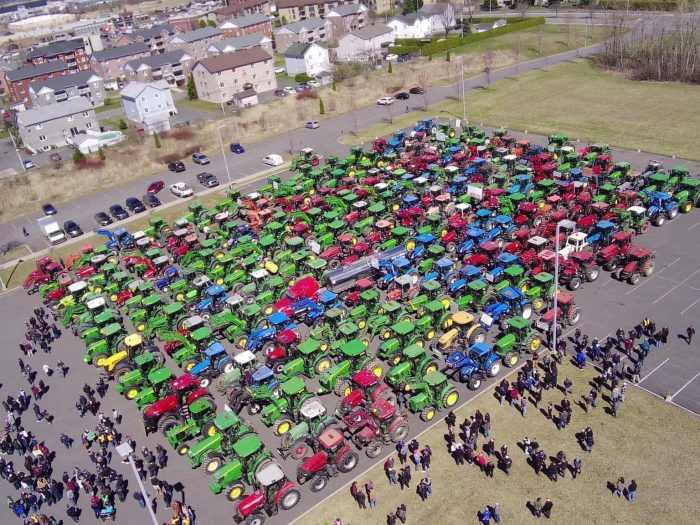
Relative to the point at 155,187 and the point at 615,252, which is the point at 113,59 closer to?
the point at 155,187

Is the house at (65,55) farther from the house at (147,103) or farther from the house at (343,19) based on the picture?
the house at (343,19)

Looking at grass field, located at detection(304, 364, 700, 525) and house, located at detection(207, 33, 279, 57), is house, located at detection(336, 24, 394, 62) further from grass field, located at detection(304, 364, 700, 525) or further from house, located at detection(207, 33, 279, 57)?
grass field, located at detection(304, 364, 700, 525)

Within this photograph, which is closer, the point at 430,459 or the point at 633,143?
the point at 430,459

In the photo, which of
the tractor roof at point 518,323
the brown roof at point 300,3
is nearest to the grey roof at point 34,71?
the brown roof at point 300,3

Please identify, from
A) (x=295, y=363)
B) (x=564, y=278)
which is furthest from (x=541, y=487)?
(x=564, y=278)

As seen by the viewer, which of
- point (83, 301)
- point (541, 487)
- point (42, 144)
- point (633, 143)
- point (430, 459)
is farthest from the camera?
Result: point (42, 144)

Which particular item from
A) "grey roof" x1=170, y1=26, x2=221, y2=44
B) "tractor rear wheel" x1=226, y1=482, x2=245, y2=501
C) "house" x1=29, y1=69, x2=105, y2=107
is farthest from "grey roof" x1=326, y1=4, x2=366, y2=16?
"tractor rear wheel" x1=226, y1=482, x2=245, y2=501

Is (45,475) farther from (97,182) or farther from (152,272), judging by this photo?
(97,182)
